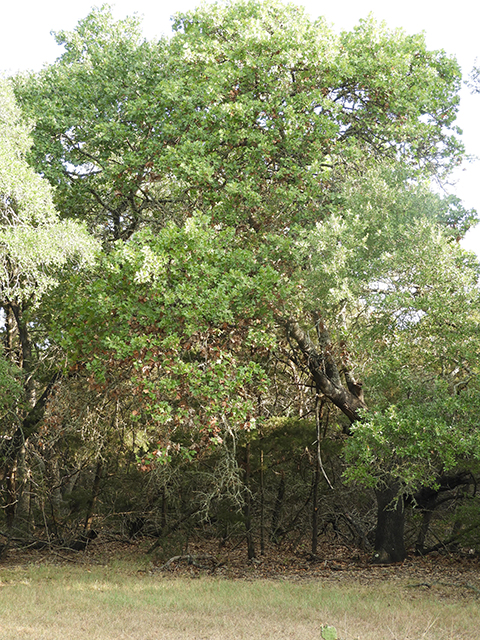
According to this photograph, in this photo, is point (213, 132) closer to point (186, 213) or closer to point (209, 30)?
point (186, 213)

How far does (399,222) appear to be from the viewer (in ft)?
30.8

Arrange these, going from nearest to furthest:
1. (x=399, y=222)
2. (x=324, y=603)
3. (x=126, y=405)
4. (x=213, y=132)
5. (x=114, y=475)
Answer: (x=324, y=603) < (x=399, y=222) < (x=213, y=132) < (x=126, y=405) < (x=114, y=475)

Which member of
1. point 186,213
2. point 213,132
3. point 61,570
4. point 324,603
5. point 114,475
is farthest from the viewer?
point 114,475

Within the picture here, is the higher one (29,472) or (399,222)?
(399,222)

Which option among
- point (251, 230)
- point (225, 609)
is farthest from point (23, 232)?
point (225, 609)

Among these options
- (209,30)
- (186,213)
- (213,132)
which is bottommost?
(186,213)

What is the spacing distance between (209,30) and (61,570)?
11270 millimetres

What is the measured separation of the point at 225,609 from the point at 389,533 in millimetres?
5238

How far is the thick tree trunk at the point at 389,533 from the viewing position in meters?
Result: 12.4

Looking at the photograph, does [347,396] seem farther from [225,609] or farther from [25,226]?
[25,226]

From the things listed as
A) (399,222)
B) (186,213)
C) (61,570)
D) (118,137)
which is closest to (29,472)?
(61,570)

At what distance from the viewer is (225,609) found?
28.1 ft

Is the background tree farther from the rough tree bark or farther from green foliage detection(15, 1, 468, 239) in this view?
the rough tree bark

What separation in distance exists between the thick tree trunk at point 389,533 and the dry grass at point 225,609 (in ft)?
6.70
